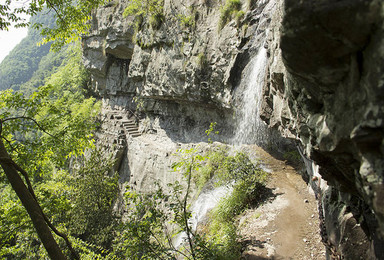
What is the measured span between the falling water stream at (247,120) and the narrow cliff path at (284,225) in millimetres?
1391

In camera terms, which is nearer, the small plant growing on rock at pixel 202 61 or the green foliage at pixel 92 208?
the green foliage at pixel 92 208

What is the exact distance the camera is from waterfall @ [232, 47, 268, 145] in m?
9.14

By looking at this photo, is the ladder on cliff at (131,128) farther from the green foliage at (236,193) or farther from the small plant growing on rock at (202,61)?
the green foliage at (236,193)

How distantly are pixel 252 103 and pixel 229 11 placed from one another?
4461mm

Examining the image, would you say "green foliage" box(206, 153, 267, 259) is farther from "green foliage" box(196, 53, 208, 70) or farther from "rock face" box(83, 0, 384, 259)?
"green foliage" box(196, 53, 208, 70)

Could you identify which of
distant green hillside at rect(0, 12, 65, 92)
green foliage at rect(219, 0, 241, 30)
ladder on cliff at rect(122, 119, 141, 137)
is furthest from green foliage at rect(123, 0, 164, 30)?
distant green hillside at rect(0, 12, 65, 92)

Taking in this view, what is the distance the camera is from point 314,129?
2.74m

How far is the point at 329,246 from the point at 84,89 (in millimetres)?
25385

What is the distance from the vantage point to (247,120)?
10500 millimetres

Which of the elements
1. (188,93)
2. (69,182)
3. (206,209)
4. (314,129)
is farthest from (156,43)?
(314,129)

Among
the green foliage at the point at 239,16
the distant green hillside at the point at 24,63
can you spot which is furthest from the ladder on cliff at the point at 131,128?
the distant green hillside at the point at 24,63

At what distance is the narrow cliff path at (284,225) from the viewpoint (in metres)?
5.25

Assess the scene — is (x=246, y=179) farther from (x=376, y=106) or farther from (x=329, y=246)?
(x=376, y=106)

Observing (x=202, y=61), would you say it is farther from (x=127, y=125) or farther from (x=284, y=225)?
(x=127, y=125)
